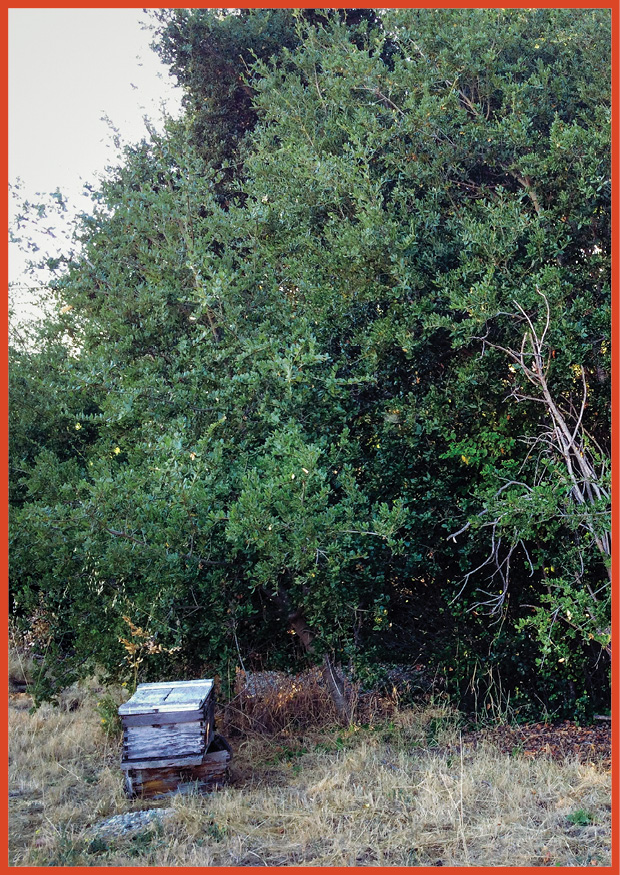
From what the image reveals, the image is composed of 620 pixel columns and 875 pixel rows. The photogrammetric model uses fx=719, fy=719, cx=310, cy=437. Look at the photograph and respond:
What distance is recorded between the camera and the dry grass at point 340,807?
384 cm

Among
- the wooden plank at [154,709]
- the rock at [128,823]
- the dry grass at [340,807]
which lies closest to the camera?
the dry grass at [340,807]

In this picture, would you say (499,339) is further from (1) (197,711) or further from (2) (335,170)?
(1) (197,711)

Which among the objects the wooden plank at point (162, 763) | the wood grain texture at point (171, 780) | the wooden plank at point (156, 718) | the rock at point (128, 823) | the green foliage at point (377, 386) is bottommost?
the rock at point (128, 823)

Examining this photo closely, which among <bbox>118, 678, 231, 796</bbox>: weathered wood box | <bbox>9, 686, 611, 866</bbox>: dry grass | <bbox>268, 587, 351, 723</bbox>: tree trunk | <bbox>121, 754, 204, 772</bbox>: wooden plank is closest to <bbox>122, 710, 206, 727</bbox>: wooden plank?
<bbox>118, 678, 231, 796</bbox>: weathered wood box

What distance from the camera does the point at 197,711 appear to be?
463 cm

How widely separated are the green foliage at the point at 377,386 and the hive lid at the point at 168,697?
371mm

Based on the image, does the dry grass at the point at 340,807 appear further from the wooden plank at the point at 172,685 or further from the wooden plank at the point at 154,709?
the wooden plank at the point at 172,685

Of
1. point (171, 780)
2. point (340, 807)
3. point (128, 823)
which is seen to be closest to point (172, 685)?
point (171, 780)

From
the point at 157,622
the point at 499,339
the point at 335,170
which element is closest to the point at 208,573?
the point at 157,622

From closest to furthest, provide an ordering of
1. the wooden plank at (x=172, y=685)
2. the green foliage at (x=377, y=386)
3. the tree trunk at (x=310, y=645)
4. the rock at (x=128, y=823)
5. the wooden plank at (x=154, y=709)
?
the rock at (x=128, y=823) < the wooden plank at (x=154, y=709) < the wooden plank at (x=172, y=685) < the green foliage at (x=377, y=386) < the tree trunk at (x=310, y=645)

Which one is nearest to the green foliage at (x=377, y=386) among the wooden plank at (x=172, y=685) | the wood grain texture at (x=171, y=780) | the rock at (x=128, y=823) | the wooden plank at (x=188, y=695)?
the wooden plank at (x=172, y=685)

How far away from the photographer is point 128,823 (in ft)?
14.1

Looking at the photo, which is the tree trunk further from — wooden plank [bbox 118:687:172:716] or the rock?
the rock

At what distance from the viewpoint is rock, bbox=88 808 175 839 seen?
4188 millimetres
